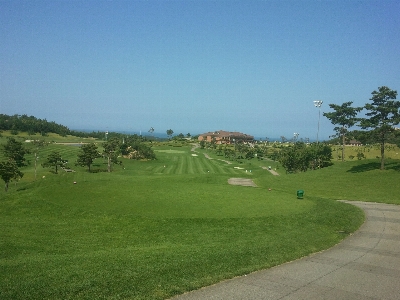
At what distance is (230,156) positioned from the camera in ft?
284

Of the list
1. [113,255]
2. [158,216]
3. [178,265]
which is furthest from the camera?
[158,216]

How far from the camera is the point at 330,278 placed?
8516 mm

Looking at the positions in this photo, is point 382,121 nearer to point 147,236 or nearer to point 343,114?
point 343,114

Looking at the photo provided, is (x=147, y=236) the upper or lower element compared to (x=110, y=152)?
lower

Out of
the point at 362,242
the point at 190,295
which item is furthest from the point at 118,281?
the point at 362,242

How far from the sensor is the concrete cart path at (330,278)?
739 cm

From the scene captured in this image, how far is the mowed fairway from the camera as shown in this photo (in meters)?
7.50

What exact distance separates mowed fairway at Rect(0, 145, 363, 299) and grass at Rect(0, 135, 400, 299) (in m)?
0.04

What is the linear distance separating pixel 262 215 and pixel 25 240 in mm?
9735

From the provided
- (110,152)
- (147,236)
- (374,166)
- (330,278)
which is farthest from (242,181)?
(110,152)

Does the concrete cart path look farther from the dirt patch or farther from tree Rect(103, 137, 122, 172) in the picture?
tree Rect(103, 137, 122, 172)

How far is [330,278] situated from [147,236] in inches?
273

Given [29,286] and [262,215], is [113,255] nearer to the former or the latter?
[29,286]

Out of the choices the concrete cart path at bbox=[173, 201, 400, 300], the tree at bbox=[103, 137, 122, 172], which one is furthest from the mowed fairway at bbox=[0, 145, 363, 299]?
the tree at bbox=[103, 137, 122, 172]
